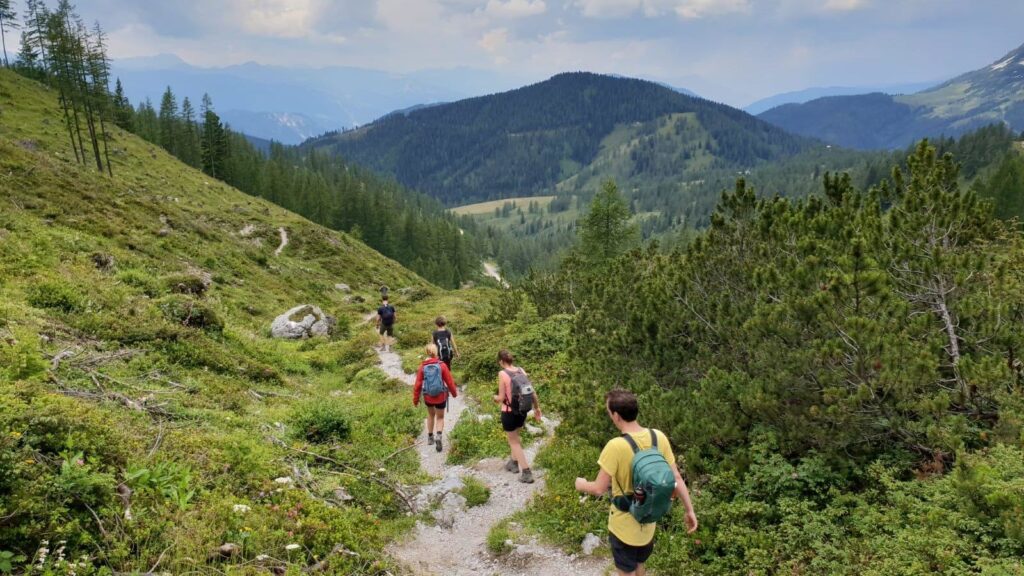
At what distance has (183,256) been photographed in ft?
92.5

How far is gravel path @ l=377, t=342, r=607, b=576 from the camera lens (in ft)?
25.8

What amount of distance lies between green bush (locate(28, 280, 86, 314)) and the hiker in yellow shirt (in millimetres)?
14735

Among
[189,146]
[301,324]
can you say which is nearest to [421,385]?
[301,324]

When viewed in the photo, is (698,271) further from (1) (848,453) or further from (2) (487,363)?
(2) (487,363)

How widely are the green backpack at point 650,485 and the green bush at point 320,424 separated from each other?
27.5 feet

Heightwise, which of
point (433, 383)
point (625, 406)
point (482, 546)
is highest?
point (625, 406)

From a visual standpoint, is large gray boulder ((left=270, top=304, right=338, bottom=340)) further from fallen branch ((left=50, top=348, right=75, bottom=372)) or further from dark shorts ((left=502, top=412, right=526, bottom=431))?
dark shorts ((left=502, top=412, right=526, bottom=431))

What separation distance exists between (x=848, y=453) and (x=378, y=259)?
61513mm

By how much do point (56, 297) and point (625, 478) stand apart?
15.6 meters

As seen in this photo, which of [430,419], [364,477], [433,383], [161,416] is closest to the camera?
[161,416]

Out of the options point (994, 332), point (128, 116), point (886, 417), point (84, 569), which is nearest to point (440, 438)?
point (84, 569)

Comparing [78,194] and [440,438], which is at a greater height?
[78,194]

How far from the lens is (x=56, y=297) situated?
534 inches

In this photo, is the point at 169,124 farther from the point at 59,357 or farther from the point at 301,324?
the point at 59,357
